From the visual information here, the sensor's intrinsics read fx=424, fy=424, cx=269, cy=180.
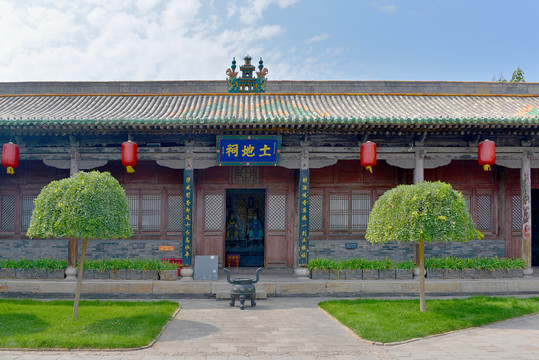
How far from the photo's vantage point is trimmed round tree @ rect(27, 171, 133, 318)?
7.11m

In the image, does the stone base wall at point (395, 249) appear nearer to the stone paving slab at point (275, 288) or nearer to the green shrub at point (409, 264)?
the green shrub at point (409, 264)

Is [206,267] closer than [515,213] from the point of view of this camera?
Yes

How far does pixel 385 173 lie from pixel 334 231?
89.3 inches

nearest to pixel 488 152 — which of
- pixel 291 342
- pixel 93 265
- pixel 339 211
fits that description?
pixel 339 211

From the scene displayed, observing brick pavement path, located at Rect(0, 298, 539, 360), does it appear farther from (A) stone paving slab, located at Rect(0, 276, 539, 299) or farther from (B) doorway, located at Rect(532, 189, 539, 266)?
(B) doorway, located at Rect(532, 189, 539, 266)

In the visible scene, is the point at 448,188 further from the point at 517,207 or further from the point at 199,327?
the point at 517,207

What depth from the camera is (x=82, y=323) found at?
23.6 ft

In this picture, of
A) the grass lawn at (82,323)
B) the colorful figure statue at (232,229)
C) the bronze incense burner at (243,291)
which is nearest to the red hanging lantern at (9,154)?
the grass lawn at (82,323)

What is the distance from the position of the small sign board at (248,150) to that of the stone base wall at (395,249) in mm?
3089

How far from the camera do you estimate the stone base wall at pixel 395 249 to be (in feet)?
39.8

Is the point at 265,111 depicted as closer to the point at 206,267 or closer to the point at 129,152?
the point at 129,152

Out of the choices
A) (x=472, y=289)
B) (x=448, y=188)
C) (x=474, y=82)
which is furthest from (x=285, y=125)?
(x=474, y=82)

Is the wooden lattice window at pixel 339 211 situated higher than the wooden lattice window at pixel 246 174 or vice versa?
the wooden lattice window at pixel 246 174

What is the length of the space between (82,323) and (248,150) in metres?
5.31
